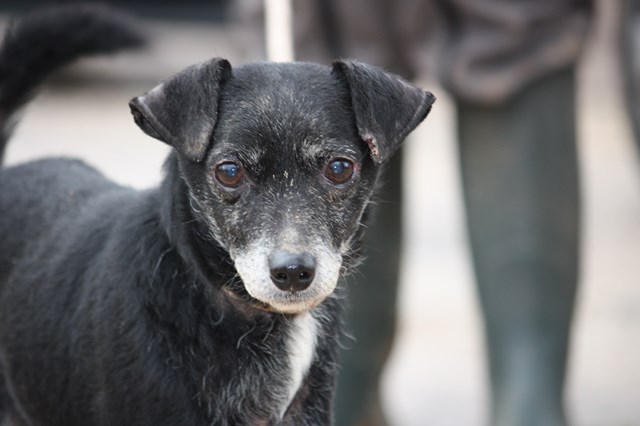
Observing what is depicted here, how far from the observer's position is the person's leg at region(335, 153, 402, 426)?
4871mm

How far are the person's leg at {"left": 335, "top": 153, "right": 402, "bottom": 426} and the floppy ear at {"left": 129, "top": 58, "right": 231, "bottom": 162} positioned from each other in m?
1.91

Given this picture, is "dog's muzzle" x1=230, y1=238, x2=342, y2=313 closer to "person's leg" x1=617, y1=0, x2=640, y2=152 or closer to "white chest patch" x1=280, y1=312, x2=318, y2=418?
"white chest patch" x1=280, y1=312, x2=318, y2=418

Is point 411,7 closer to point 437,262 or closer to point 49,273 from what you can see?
point 49,273

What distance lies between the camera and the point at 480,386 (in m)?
5.87

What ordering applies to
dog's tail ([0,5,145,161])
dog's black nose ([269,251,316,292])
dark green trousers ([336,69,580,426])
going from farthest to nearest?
dark green trousers ([336,69,580,426]) < dog's tail ([0,5,145,161]) < dog's black nose ([269,251,316,292])

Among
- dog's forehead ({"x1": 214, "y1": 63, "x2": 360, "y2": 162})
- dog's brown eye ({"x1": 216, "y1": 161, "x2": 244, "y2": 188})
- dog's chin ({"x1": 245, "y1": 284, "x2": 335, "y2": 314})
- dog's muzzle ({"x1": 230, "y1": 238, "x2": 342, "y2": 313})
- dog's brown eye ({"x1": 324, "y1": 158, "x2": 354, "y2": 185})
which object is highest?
dog's forehead ({"x1": 214, "y1": 63, "x2": 360, "y2": 162})

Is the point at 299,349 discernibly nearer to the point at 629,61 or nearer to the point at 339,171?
the point at 339,171

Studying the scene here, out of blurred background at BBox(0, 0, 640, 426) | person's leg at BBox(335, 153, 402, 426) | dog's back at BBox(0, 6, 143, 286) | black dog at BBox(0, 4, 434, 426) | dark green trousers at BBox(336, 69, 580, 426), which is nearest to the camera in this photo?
black dog at BBox(0, 4, 434, 426)

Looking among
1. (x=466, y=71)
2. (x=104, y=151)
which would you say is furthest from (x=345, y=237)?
(x=104, y=151)

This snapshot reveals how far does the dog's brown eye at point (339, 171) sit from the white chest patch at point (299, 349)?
Answer: 0.41m

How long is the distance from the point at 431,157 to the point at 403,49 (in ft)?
16.4

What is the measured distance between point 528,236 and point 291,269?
1.93 meters

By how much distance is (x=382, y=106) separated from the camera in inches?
119

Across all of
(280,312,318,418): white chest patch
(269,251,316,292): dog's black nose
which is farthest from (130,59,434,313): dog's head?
(280,312,318,418): white chest patch
